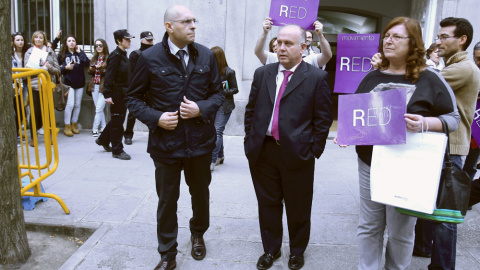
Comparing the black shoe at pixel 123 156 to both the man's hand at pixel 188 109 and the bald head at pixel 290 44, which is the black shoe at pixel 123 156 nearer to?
the man's hand at pixel 188 109

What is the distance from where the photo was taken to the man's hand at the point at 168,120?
10.7 ft

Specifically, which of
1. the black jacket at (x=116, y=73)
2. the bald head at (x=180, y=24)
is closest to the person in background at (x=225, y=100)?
the black jacket at (x=116, y=73)

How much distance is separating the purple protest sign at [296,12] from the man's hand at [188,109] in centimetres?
151

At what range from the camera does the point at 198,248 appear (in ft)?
12.3

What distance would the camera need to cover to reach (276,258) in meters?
3.71

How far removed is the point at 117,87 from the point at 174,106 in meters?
3.80

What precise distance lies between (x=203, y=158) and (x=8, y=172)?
1.57 m

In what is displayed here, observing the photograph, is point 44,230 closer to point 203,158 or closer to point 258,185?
point 203,158

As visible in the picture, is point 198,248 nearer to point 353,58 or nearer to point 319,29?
point 319,29

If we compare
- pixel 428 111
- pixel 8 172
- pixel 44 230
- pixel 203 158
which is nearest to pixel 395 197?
pixel 428 111

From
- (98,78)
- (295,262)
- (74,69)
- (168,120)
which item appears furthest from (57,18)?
(295,262)

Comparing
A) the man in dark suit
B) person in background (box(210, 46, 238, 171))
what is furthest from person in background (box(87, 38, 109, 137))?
the man in dark suit

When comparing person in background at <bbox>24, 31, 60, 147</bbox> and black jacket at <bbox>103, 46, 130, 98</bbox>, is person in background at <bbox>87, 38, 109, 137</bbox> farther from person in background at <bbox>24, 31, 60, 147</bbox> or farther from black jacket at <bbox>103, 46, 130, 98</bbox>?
black jacket at <bbox>103, 46, 130, 98</bbox>

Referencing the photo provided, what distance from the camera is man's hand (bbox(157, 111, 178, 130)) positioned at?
326 centimetres
